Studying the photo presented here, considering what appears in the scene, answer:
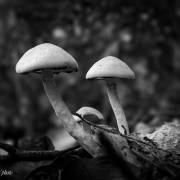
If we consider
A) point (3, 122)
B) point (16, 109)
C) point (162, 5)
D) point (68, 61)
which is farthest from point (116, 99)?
point (16, 109)

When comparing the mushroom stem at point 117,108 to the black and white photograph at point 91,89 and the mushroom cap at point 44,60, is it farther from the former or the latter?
the mushroom cap at point 44,60

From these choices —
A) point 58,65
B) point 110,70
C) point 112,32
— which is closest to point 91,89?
point 112,32

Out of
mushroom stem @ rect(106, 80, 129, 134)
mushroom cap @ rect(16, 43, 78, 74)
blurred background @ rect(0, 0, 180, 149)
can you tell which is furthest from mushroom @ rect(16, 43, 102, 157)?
blurred background @ rect(0, 0, 180, 149)

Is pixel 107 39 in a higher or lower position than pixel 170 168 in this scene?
higher

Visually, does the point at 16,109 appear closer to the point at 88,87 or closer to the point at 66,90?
the point at 66,90

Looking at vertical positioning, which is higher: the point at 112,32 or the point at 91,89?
the point at 112,32

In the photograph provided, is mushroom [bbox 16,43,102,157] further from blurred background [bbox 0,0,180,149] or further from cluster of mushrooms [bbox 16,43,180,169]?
blurred background [bbox 0,0,180,149]

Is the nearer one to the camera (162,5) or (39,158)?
(39,158)

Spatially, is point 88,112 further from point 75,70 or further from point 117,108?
point 75,70
